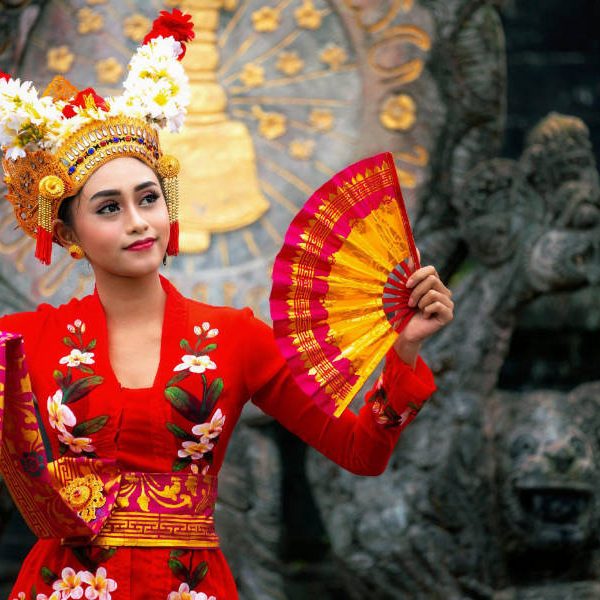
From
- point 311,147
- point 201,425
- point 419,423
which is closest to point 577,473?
point 419,423

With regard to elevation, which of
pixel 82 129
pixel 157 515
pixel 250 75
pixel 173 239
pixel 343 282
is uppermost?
pixel 250 75

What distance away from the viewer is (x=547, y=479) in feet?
14.9

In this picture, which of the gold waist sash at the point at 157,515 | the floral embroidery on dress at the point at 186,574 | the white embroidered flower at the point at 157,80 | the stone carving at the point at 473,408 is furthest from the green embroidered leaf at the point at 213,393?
the stone carving at the point at 473,408

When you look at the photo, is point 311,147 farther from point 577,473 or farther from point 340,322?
point 340,322

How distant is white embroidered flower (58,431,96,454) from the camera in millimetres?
2723

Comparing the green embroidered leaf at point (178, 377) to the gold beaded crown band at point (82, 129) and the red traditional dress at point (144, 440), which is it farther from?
the gold beaded crown band at point (82, 129)

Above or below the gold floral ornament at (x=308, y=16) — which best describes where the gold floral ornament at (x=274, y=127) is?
below

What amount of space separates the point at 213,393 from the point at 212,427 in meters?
0.05

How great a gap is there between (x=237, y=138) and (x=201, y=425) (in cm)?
222

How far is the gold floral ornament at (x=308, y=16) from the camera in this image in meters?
4.86

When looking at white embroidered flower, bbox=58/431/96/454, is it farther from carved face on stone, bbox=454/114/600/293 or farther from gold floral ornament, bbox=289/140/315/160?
gold floral ornament, bbox=289/140/315/160

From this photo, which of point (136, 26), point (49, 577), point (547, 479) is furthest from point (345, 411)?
point (136, 26)

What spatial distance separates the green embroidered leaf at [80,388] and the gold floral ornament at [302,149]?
2.18 metres

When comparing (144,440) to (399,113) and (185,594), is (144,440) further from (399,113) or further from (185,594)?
(399,113)
